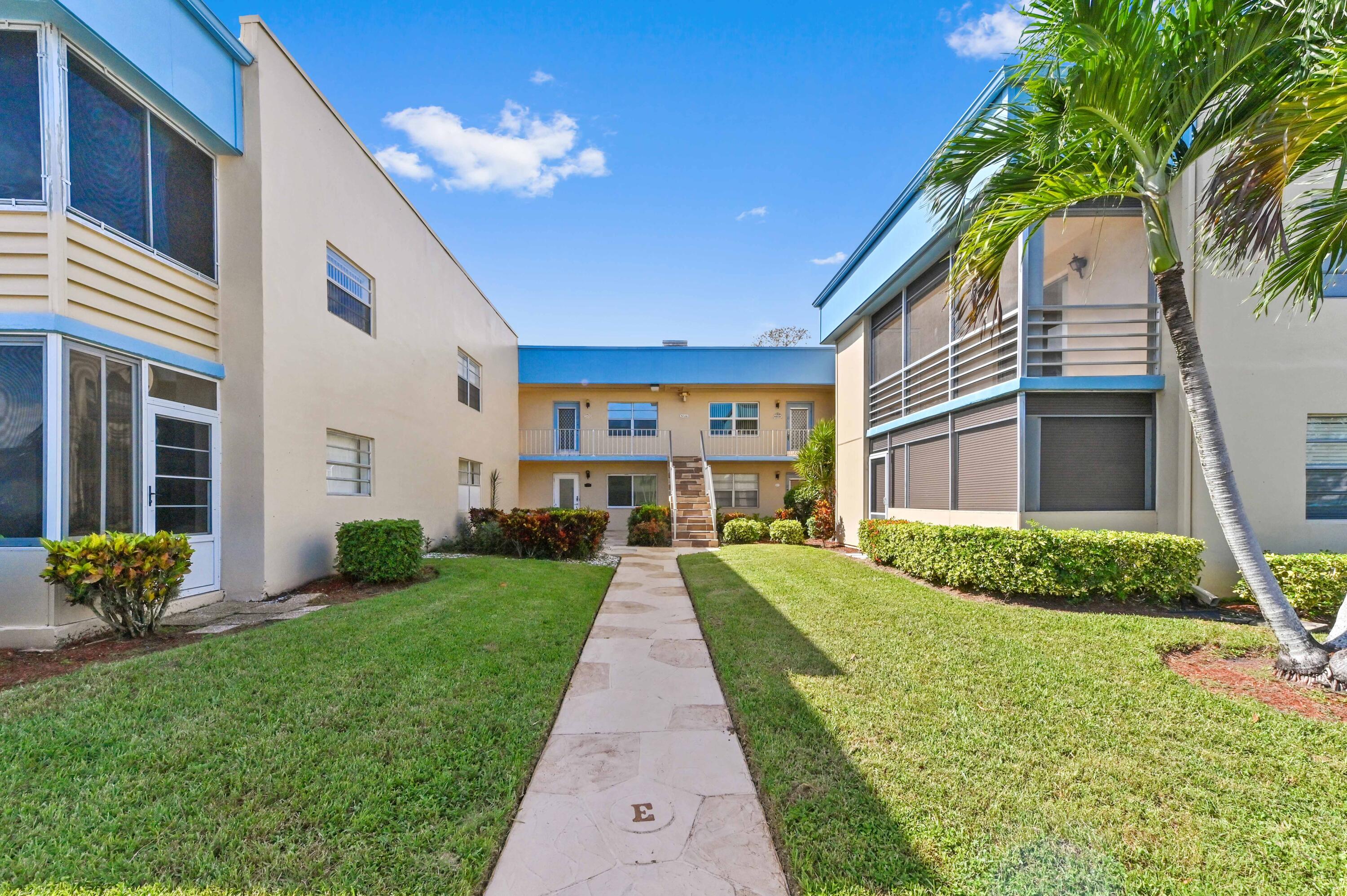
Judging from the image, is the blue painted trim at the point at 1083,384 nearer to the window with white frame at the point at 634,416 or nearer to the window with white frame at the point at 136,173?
the window with white frame at the point at 136,173

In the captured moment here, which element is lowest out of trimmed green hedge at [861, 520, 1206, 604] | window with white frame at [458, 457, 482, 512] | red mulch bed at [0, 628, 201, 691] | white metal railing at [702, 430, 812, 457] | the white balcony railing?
red mulch bed at [0, 628, 201, 691]

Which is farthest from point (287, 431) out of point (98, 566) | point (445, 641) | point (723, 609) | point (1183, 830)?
point (1183, 830)

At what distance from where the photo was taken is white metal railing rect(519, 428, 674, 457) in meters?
18.7

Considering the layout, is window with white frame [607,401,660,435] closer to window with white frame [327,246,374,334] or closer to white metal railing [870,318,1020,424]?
white metal railing [870,318,1020,424]

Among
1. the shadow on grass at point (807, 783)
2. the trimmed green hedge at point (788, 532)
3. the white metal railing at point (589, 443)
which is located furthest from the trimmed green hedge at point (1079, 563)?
the white metal railing at point (589, 443)

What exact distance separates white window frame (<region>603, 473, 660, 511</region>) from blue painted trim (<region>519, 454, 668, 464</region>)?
85 centimetres

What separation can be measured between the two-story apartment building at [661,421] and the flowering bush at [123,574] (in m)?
13.2

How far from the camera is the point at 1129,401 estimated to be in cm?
740

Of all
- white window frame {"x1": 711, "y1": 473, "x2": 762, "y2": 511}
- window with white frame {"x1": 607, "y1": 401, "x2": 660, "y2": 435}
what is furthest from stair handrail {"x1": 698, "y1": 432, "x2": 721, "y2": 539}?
window with white frame {"x1": 607, "y1": 401, "x2": 660, "y2": 435}

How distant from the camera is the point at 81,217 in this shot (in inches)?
205

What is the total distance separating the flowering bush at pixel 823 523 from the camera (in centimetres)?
1458

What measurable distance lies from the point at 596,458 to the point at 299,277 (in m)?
11.4

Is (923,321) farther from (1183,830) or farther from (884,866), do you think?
(884,866)

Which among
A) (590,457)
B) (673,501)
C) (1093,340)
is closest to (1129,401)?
(1093,340)
